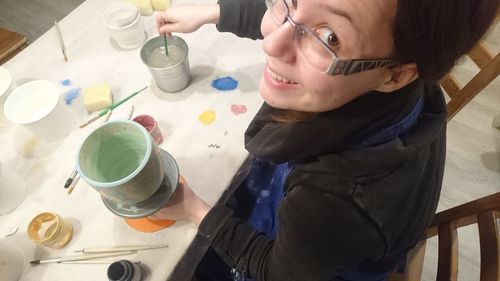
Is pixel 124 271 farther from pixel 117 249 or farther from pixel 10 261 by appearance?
pixel 10 261

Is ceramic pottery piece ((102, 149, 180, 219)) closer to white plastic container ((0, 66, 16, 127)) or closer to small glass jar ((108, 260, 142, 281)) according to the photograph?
small glass jar ((108, 260, 142, 281))

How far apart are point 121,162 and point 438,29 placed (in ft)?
1.92

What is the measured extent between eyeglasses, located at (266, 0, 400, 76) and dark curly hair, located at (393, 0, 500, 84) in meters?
0.04

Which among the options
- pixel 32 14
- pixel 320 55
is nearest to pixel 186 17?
pixel 320 55

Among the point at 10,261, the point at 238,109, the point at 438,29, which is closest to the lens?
the point at 438,29

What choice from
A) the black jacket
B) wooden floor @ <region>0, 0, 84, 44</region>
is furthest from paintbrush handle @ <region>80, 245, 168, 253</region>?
wooden floor @ <region>0, 0, 84, 44</region>

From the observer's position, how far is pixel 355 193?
1.89 feet

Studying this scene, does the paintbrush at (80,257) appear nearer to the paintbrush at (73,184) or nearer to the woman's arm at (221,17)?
the paintbrush at (73,184)

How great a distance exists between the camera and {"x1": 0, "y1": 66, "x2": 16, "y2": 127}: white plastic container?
88 cm

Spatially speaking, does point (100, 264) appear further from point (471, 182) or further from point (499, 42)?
point (499, 42)

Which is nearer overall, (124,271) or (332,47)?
(332,47)

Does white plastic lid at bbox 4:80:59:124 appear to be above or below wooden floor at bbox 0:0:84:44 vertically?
above

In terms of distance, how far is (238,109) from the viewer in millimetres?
902

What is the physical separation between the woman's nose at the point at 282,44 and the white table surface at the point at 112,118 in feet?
0.97
